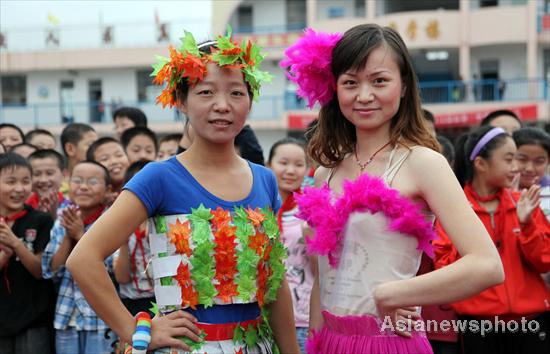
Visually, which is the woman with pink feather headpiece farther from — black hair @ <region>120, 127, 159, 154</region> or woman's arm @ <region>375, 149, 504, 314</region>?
black hair @ <region>120, 127, 159, 154</region>

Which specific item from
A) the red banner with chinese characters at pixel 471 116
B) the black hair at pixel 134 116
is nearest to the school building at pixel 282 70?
the red banner with chinese characters at pixel 471 116

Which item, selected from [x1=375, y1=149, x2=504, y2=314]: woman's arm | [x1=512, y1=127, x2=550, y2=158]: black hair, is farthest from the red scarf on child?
[x1=512, y1=127, x2=550, y2=158]: black hair

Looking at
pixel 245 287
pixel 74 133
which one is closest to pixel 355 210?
pixel 245 287

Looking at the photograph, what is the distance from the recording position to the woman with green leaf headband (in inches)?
101

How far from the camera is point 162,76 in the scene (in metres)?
2.78

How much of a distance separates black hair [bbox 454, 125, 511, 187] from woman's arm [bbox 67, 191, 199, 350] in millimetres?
2593

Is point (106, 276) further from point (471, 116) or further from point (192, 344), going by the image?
point (471, 116)

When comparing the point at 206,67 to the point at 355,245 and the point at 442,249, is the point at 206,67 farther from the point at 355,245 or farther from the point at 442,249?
the point at 442,249

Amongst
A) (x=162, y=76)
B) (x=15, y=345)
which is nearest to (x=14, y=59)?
(x=15, y=345)

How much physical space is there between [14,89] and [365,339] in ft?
99.1

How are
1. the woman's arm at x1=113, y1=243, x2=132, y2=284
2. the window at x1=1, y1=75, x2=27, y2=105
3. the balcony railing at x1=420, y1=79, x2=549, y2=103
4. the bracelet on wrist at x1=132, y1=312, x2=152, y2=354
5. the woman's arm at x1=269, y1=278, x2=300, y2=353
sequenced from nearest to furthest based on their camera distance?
the bracelet on wrist at x1=132, y1=312, x2=152, y2=354, the woman's arm at x1=269, y1=278, x2=300, y2=353, the woman's arm at x1=113, y1=243, x2=132, y2=284, the balcony railing at x1=420, y1=79, x2=549, y2=103, the window at x1=1, y1=75, x2=27, y2=105

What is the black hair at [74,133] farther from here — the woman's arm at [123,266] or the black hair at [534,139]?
the black hair at [534,139]

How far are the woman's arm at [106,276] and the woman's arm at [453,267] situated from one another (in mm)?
777

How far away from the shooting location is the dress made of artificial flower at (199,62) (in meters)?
2.69
